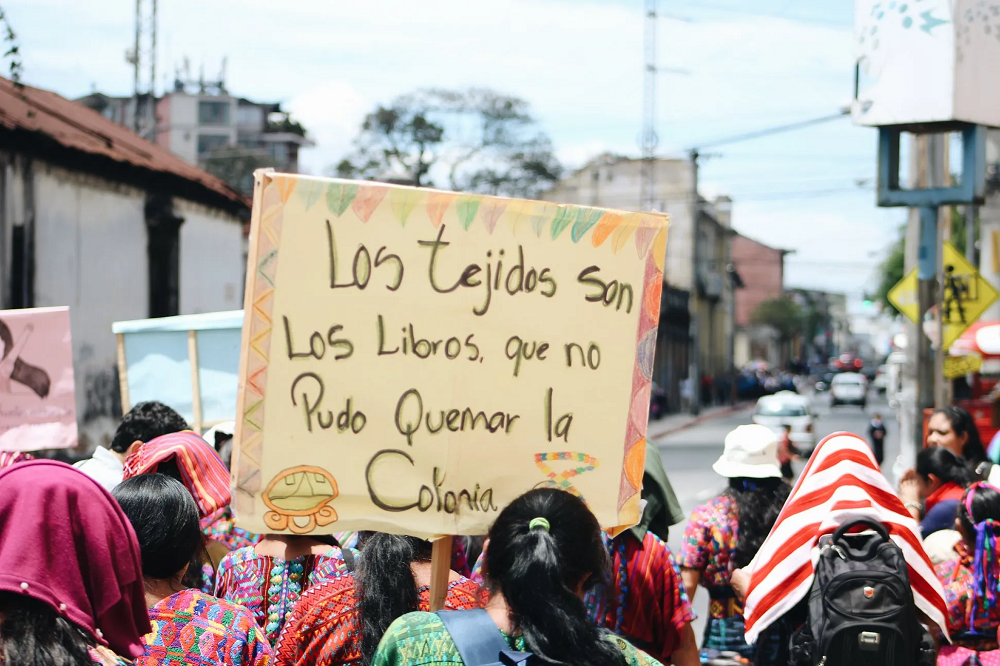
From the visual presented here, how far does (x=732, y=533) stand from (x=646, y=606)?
101 centimetres

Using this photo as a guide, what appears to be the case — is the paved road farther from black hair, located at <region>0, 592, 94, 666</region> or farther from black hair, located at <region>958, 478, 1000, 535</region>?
black hair, located at <region>0, 592, 94, 666</region>

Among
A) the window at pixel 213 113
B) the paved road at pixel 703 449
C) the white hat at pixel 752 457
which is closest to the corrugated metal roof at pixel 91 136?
the paved road at pixel 703 449

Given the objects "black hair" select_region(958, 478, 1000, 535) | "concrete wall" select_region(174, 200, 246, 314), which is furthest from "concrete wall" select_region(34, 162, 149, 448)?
"black hair" select_region(958, 478, 1000, 535)

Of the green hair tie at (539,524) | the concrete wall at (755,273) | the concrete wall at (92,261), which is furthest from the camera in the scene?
the concrete wall at (755,273)

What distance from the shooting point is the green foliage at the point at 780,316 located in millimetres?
91375

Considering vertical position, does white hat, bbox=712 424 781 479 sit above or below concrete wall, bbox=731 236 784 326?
below

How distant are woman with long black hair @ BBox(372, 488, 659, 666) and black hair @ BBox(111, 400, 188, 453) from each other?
3.39 meters

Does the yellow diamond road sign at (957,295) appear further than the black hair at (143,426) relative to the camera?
Yes

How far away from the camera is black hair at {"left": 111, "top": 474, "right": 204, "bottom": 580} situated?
10.6ft

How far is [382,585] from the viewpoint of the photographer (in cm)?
336

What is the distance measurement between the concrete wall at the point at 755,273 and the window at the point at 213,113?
49.6 m

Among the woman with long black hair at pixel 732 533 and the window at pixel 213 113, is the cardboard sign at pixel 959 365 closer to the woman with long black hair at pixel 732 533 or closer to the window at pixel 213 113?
the woman with long black hair at pixel 732 533

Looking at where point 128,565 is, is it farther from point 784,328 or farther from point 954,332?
point 784,328

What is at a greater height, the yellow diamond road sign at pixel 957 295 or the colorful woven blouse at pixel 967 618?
the yellow diamond road sign at pixel 957 295
